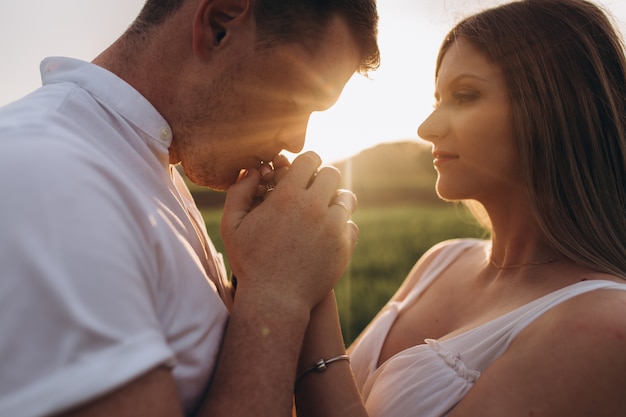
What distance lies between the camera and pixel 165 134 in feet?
6.20

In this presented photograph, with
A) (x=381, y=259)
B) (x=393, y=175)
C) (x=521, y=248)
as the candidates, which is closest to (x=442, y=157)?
(x=521, y=248)

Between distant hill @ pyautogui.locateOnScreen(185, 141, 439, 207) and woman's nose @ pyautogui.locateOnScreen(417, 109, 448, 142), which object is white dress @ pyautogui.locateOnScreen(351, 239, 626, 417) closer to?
woman's nose @ pyautogui.locateOnScreen(417, 109, 448, 142)

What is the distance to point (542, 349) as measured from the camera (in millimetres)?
2002

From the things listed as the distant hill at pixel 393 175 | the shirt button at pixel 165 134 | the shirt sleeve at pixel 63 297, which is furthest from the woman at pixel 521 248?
the distant hill at pixel 393 175

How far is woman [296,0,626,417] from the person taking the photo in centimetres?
197

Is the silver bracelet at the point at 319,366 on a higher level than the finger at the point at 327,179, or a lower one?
lower

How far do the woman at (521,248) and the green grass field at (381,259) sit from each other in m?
2.02

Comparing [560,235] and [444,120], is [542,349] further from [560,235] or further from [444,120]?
[444,120]

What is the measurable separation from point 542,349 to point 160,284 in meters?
1.51

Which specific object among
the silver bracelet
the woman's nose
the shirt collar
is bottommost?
the silver bracelet

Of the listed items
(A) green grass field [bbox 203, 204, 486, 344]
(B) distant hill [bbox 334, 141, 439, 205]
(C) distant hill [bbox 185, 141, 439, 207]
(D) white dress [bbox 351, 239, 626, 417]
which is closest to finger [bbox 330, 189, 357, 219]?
(D) white dress [bbox 351, 239, 626, 417]

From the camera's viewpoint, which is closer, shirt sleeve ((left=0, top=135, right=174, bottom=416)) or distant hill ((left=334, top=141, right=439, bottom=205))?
shirt sleeve ((left=0, top=135, right=174, bottom=416))

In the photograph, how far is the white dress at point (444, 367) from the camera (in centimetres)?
221

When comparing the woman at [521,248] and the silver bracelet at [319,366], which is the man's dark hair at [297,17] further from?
the silver bracelet at [319,366]
